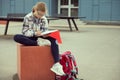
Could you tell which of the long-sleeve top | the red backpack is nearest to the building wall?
the long-sleeve top

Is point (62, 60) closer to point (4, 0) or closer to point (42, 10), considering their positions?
point (42, 10)

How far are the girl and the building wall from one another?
44.4ft

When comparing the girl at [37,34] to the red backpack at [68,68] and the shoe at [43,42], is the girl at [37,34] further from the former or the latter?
the red backpack at [68,68]

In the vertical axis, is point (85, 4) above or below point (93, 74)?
above

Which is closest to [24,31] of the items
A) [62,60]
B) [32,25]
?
[32,25]

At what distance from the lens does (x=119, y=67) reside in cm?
464

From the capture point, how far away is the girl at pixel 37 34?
3514mm

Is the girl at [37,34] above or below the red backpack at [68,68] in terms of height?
above

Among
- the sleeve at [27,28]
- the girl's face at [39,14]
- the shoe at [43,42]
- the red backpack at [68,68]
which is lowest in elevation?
the red backpack at [68,68]

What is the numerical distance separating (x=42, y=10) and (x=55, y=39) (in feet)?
1.31

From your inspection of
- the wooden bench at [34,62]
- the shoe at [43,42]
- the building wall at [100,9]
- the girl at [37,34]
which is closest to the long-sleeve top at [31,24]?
the girl at [37,34]

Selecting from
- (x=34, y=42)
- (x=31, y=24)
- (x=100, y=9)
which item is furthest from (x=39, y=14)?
(x=100, y=9)

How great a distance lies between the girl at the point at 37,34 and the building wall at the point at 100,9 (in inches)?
533

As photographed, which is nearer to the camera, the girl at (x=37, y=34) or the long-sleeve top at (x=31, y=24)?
the girl at (x=37, y=34)
